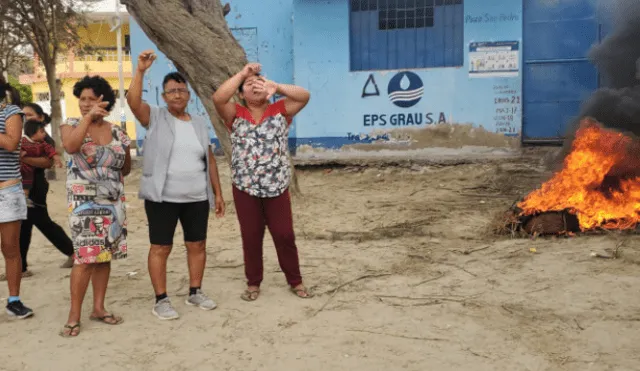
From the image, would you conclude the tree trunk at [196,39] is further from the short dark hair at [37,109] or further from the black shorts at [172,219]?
the black shorts at [172,219]

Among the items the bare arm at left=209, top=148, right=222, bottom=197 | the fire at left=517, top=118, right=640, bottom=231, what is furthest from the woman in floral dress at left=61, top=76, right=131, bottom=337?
the fire at left=517, top=118, right=640, bottom=231

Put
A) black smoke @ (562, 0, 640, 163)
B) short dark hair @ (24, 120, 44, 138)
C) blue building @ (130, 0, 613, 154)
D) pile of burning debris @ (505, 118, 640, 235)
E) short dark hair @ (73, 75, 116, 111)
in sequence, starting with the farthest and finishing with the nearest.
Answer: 1. blue building @ (130, 0, 613, 154)
2. black smoke @ (562, 0, 640, 163)
3. pile of burning debris @ (505, 118, 640, 235)
4. short dark hair @ (24, 120, 44, 138)
5. short dark hair @ (73, 75, 116, 111)

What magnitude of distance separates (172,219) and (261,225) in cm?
69

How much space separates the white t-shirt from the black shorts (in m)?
0.09

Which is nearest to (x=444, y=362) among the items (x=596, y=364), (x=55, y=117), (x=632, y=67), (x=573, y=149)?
(x=596, y=364)

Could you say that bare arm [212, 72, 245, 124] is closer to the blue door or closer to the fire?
the fire

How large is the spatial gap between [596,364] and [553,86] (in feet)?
33.1

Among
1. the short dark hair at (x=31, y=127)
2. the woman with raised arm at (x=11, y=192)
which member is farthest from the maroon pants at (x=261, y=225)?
the short dark hair at (x=31, y=127)

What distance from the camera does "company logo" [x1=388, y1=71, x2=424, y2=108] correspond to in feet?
42.1

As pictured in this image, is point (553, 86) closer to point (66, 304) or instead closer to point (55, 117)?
point (66, 304)

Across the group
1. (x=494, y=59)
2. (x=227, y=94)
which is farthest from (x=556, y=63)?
(x=227, y=94)

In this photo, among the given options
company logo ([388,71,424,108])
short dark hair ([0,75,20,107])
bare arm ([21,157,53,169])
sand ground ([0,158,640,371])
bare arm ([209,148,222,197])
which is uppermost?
company logo ([388,71,424,108])

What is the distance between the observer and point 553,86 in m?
12.3

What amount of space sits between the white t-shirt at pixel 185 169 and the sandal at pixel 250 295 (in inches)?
35.6
